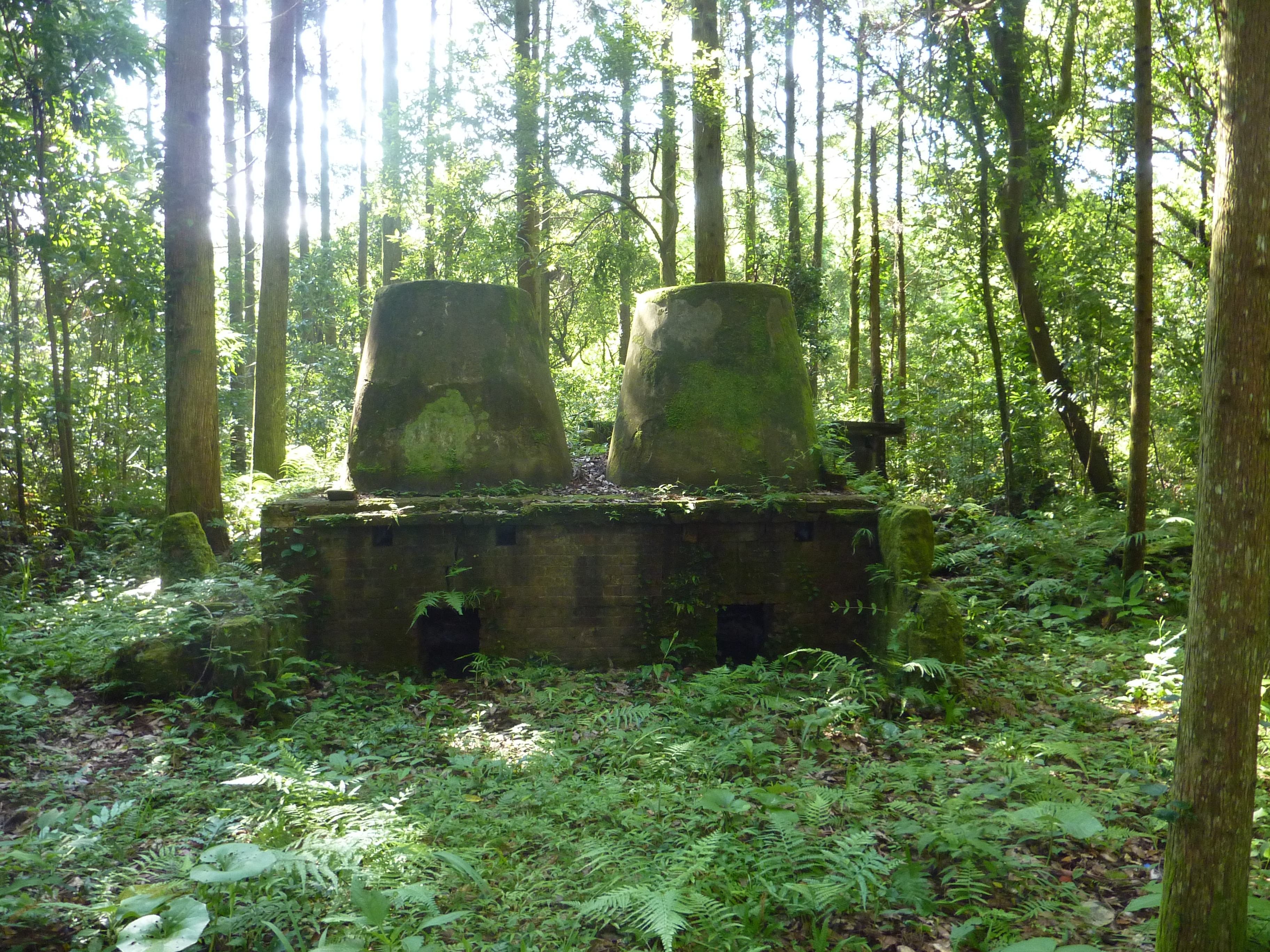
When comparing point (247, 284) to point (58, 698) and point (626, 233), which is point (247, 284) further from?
point (58, 698)

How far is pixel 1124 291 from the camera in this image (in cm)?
1023

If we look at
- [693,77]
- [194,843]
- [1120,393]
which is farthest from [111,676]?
[1120,393]

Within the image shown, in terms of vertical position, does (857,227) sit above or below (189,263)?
above

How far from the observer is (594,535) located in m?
6.76

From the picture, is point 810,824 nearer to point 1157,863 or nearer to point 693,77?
point 1157,863

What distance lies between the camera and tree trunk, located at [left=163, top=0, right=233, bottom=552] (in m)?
7.98

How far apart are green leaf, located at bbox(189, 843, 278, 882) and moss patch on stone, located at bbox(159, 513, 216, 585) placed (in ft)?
15.3

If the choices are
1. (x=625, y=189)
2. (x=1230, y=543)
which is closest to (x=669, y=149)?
(x=625, y=189)

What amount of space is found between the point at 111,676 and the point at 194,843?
2373mm

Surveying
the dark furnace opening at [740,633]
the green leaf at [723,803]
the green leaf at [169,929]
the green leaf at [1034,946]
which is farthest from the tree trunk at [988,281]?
the green leaf at [169,929]

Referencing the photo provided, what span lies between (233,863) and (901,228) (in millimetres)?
12361

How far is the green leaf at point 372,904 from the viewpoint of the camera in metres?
2.64

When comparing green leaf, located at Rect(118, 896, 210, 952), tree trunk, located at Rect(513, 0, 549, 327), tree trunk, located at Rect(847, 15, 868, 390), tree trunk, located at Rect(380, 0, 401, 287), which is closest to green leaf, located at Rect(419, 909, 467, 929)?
green leaf, located at Rect(118, 896, 210, 952)

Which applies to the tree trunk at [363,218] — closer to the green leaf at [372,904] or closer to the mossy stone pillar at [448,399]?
the mossy stone pillar at [448,399]
